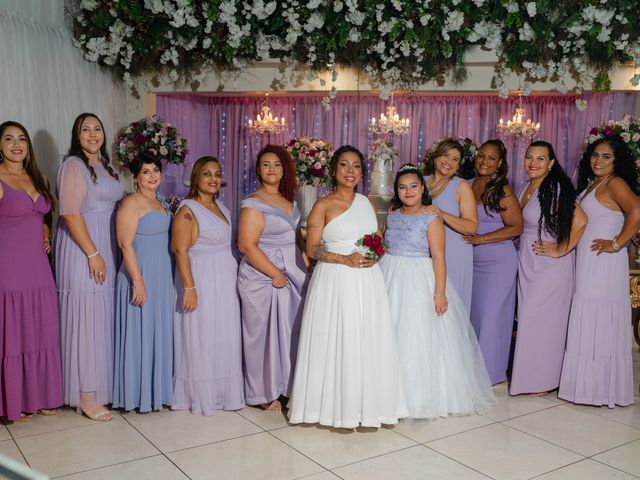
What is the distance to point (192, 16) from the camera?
18.0 ft

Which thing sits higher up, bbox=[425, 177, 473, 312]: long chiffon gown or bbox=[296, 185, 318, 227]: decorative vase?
bbox=[296, 185, 318, 227]: decorative vase

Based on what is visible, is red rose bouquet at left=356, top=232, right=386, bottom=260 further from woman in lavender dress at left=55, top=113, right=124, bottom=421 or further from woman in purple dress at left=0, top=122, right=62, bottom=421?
woman in purple dress at left=0, top=122, right=62, bottom=421

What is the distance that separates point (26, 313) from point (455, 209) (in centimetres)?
301

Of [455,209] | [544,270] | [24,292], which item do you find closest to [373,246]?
[455,209]

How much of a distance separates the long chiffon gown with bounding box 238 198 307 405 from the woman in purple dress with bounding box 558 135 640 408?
2.07m

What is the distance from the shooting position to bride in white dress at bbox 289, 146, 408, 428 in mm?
3947

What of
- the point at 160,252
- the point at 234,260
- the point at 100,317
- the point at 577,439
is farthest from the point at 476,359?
the point at 100,317

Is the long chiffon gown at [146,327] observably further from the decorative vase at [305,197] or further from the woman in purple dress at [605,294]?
the woman in purple dress at [605,294]

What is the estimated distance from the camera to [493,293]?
16.3 feet

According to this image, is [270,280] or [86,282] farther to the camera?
[270,280]

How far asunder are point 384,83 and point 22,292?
3.46m

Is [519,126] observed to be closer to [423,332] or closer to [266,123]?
[266,123]

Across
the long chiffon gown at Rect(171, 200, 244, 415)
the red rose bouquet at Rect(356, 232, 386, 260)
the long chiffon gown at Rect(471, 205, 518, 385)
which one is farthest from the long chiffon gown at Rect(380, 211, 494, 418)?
the long chiffon gown at Rect(171, 200, 244, 415)

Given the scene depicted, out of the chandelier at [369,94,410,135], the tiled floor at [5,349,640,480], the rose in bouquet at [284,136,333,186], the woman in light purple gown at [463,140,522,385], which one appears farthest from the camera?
the chandelier at [369,94,410,135]
